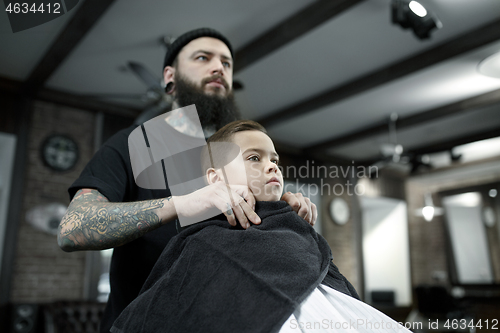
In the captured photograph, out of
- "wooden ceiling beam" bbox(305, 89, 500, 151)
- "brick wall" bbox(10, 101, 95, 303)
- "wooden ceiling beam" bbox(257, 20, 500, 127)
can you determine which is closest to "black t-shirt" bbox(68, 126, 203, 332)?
"brick wall" bbox(10, 101, 95, 303)

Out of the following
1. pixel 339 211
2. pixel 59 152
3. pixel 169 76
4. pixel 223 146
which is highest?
pixel 59 152

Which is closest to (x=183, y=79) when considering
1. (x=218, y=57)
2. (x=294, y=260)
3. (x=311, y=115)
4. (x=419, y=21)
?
(x=218, y=57)

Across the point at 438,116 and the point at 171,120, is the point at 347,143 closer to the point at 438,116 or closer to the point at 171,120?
the point at 438,116

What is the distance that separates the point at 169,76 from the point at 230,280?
1064 mm

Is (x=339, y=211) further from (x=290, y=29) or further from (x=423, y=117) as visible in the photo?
(x=290, y=29)

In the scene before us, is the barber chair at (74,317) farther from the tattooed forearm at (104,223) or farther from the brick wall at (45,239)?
the tattooed forearm at (104,223)

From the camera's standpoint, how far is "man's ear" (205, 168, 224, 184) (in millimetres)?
1268

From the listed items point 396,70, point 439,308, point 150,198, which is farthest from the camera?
point 439,308

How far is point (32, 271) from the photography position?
4469 millimetres

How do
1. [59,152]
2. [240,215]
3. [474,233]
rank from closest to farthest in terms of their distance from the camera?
[240,215]
[59,152]
[474,233]

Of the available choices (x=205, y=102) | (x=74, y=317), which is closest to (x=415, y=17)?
(x=205, y=102)

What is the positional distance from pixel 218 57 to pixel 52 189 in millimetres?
4120

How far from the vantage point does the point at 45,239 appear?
15.1 ft

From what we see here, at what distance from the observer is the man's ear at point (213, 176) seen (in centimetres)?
127
